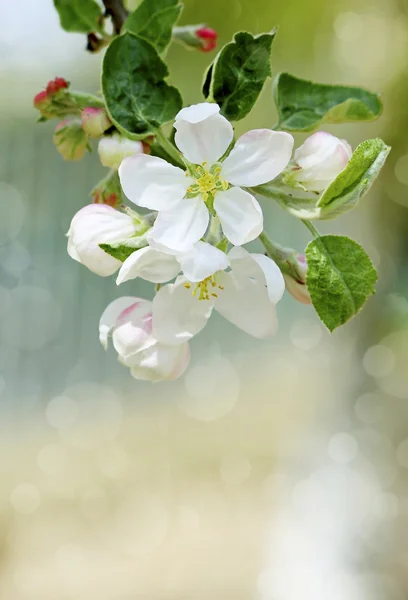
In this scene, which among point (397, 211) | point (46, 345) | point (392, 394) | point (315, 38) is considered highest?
point (315, 38)

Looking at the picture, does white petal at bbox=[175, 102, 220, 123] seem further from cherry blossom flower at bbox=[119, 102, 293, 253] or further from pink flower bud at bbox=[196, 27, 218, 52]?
pink flower bud at bbox=[196, 27, 218, 52]

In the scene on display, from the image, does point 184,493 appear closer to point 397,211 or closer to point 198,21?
point 397,211

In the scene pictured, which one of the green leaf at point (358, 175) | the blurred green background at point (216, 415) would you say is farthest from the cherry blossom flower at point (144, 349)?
the blurred green background at point (216, 415)

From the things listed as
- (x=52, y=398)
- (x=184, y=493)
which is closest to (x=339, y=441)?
(x=184, y=493)

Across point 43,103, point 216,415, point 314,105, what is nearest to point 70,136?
point 43,103

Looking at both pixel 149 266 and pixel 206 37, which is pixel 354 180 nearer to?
pixel 149 266
